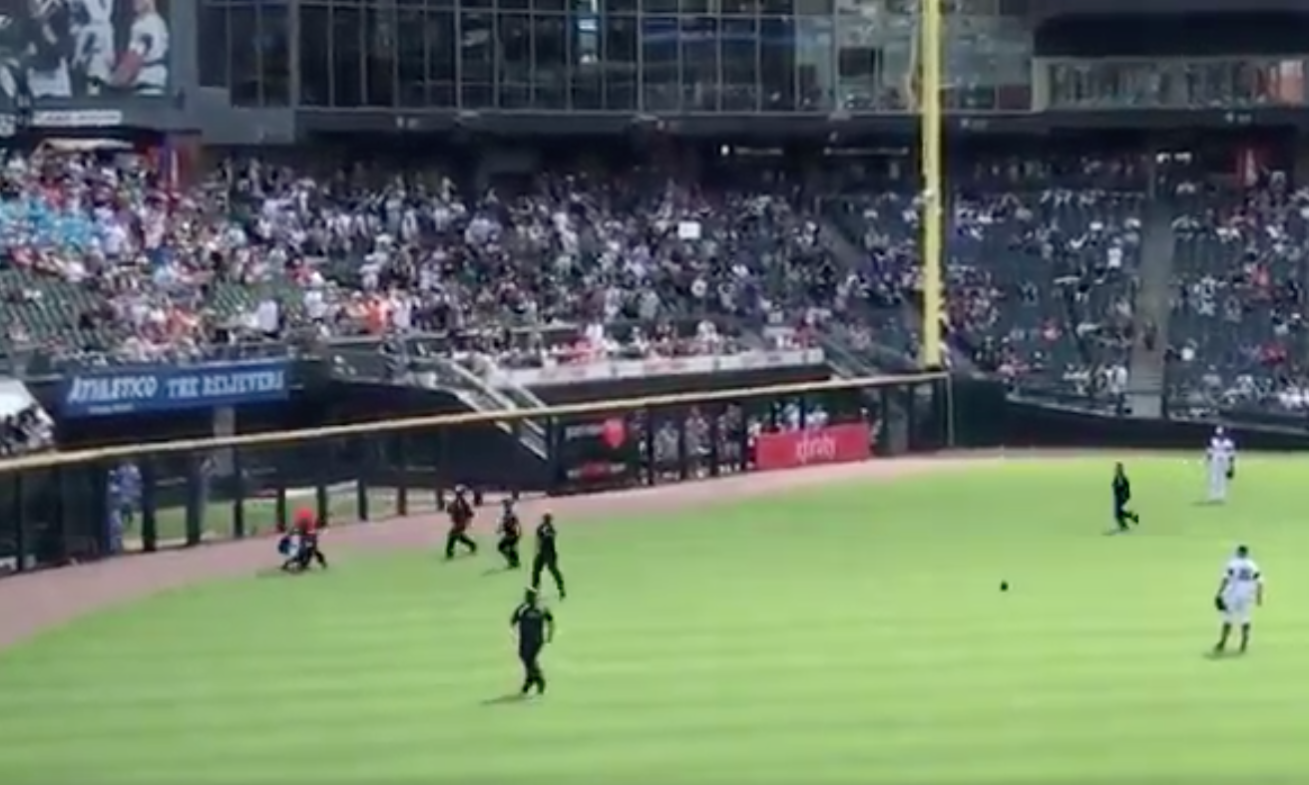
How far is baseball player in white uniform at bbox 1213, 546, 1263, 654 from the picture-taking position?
94.2 feet

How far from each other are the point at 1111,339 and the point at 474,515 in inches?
943

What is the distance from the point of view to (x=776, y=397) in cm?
5044

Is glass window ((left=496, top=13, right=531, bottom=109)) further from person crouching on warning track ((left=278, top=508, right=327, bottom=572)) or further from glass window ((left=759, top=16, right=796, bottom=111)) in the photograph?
person crouching on warning track ((left=278, top=508, right=327, bottom=572))

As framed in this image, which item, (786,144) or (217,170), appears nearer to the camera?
(217,170)

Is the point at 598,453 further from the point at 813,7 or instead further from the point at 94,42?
the point at 813,7

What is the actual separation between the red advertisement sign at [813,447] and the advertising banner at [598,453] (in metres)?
3.29

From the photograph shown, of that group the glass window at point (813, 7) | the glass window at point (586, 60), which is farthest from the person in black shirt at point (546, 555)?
the glass window at point (813, 7)

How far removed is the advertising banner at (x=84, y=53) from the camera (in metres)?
57.7

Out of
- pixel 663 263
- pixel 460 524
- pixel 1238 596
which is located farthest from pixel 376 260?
pixel 1238 596

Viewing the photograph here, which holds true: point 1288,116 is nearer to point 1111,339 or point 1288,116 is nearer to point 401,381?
point 1111,339

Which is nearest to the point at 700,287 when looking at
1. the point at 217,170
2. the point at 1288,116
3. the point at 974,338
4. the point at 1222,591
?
the point at 974,338

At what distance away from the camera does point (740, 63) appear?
68.8 metres

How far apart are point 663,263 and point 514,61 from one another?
6795 mm

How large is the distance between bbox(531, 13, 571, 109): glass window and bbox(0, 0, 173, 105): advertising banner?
9.86m
